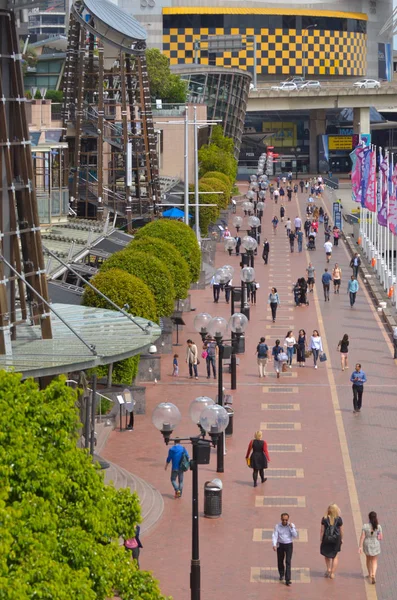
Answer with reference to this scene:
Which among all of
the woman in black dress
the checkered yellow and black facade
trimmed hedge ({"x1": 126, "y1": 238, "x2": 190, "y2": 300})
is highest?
the checkered yellow and black facade

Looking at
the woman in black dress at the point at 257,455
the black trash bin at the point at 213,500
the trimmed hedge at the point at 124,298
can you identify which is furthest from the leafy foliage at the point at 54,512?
the trimmed hedge at the point at 124,298

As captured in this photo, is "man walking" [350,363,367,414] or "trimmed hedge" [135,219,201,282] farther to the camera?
"trimmed hedge" [135,219,201,282]

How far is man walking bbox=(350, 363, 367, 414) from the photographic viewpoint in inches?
1326

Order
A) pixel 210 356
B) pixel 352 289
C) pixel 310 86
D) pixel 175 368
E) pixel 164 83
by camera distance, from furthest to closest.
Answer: pixel 310 86 → pixel 164 83 → pixel 352 289 → pixel 175 368 → pixel 210 356

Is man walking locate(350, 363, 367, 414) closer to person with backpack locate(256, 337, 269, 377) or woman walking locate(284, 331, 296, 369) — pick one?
person with backpack locate(256, 337, 269, 377)

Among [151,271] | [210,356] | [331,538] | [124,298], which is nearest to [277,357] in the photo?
[210,356]

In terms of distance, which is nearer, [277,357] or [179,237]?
[277,357]

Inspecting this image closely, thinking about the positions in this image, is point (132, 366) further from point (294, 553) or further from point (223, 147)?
point (223, 147)

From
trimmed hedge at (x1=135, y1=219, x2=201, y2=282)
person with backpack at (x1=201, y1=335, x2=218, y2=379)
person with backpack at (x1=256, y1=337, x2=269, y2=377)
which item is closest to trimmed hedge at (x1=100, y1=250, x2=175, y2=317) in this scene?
person with backpack at (x1=201, y1=335, x2=218, y2=379)

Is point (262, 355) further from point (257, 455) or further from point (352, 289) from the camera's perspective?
point (352, 289)

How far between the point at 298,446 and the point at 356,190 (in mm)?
45955

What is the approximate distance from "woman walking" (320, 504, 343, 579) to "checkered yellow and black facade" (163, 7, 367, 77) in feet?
499

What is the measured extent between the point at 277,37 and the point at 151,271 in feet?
468

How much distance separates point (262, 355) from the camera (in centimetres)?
3884
